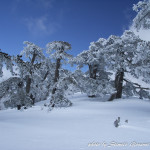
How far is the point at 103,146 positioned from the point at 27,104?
21.8 feet

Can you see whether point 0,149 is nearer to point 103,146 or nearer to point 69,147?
point 69,147

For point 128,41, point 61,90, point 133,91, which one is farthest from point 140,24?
point 133,91

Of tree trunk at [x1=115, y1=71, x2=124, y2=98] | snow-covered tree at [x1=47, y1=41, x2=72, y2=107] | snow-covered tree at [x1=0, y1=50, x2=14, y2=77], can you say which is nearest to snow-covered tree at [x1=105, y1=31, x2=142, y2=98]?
tree trunk at [x1=115, y1=71, x2=124, y2=98]

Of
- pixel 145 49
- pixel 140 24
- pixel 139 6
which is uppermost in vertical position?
pixel 139 6

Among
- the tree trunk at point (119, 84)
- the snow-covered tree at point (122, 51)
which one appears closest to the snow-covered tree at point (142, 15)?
the snow-covered tree at point (122, 51)

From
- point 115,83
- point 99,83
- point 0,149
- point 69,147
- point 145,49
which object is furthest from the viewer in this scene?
point 115,83

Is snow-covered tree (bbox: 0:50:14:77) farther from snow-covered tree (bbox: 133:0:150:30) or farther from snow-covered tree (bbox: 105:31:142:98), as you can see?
snow-covered tree (bbox: 105:31:142:98)

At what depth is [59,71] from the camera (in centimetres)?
1522

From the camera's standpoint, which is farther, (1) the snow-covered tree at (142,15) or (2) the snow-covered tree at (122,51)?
(2) the snow-covered tree at (122,51)

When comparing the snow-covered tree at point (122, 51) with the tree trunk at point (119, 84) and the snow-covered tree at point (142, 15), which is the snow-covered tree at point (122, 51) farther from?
the snow-covered tree at point (142, 15)

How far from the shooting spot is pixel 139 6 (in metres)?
Result: 8.63

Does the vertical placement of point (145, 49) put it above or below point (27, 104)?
above

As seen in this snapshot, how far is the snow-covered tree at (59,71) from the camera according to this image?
1337 cm

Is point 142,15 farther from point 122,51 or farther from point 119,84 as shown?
point 119,84
